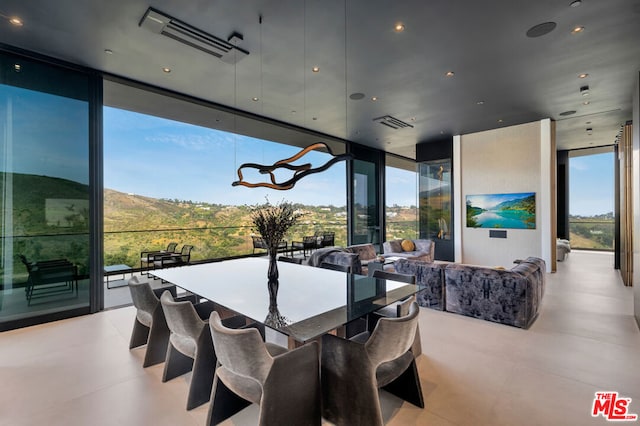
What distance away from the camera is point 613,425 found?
202cm

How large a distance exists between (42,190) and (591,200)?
617 inches

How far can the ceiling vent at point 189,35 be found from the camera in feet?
10.7

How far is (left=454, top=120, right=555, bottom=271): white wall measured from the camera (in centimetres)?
704

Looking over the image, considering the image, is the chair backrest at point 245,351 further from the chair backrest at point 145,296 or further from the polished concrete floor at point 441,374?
the chair backrest at point 145,296

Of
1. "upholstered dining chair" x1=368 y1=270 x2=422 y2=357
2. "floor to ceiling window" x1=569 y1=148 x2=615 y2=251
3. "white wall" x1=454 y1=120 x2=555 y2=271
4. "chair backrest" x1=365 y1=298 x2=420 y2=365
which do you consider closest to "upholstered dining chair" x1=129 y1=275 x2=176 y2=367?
"upholstered dining chair" x1=368 y1=270 x2=422 y2=357

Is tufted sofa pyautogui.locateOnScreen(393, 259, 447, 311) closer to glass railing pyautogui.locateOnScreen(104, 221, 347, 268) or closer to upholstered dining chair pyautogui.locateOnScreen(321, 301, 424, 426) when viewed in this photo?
upholstered dining chair pyautogui.locateOnScreen(321, 301, 424, 426)

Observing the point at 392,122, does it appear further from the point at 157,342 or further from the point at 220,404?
the point at 220,404

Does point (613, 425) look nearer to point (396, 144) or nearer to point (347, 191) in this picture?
point (347, 191)

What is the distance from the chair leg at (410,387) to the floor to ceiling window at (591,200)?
12.3 meters

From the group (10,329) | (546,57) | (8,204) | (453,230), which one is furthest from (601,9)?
(10,329)

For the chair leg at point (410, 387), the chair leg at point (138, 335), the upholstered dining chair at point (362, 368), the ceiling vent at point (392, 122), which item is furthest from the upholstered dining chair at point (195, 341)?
the ceiling vent at point (392, 122)

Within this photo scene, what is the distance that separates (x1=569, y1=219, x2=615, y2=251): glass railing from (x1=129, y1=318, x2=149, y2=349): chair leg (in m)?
14.2

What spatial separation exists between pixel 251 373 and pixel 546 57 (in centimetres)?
542

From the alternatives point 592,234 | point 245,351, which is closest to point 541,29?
point 245,351
